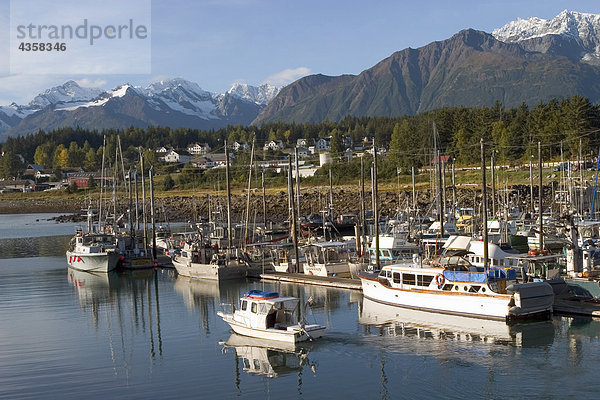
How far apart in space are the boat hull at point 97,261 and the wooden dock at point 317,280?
17.3 metres

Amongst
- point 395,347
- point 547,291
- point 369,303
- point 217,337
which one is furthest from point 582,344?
point 217,337

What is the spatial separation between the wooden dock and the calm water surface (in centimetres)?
87

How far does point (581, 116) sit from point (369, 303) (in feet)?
294

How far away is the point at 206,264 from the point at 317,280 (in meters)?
10.8

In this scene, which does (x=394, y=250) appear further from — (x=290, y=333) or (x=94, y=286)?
(x=94, y=286)

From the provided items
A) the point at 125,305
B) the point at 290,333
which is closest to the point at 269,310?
the point at 290,333

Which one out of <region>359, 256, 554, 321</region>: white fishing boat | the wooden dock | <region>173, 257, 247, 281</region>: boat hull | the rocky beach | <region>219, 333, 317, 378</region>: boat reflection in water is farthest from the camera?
the rocky beach

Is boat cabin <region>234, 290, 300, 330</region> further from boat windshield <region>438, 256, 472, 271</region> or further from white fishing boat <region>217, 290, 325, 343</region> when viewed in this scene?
boat windshield <region>438, 256, 472, 271</region>

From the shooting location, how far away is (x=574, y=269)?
40.7 m

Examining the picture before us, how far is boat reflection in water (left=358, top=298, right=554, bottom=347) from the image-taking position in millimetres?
33250

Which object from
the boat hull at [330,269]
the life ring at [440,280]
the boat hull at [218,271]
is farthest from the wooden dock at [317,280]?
the life ring at [440,280]

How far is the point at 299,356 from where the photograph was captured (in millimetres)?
32031

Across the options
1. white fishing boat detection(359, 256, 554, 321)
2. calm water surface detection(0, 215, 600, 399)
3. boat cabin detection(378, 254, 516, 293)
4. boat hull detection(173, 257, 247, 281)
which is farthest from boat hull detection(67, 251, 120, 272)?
white fishing boat detection(359, 256, 554, 321)

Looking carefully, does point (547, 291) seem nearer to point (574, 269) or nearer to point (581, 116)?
point (574, 269)
